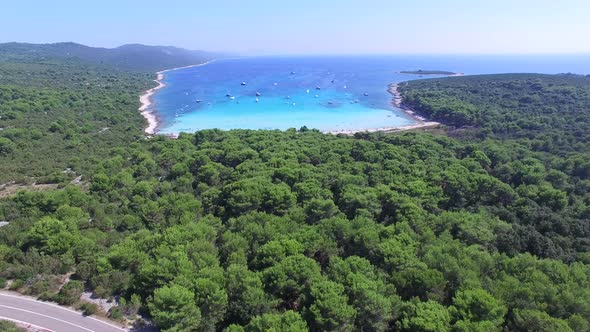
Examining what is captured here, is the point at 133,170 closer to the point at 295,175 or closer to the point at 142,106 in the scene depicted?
the point at 295,175

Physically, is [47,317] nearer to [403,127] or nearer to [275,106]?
[403,127]

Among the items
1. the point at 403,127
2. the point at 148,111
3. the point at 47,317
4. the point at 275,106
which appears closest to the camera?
the point at 47,317

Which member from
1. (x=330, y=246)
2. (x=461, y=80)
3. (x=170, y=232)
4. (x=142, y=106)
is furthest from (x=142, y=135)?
(x=461, y=80)

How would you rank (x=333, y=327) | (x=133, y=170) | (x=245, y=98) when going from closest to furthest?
(x=333, y=327)
(x=133, y=170)
(x=245, y=98)

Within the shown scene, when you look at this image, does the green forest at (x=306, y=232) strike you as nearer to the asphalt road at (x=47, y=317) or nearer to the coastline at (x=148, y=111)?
the asphalt road at (x=47, y=317)

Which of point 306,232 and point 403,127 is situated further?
point 403,127

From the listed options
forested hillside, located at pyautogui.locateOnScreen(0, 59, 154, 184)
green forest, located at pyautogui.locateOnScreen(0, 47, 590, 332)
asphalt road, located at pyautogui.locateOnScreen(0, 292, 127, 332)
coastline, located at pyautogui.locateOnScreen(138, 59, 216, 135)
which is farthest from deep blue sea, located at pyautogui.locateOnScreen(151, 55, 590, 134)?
asphalt road, located at pyautogui.locateOnScreen(0, 292, 127, 332)

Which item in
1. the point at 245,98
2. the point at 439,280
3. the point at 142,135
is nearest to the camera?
the point at 439,280

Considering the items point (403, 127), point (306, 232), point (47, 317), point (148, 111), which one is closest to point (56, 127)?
point (148, 111)
